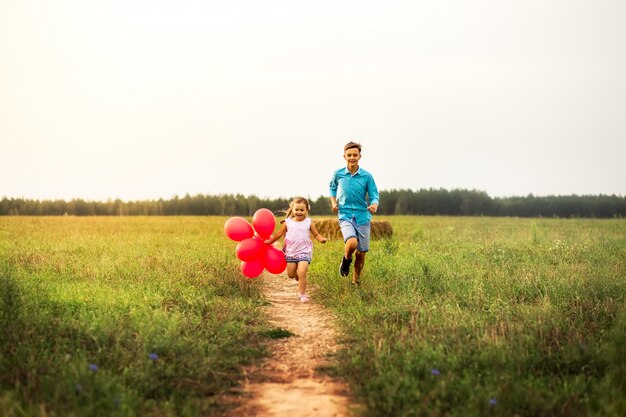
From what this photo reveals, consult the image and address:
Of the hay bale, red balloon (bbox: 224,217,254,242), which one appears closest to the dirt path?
red balloon (bbox: 224,217,254,242)

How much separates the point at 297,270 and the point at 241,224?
1261 mm

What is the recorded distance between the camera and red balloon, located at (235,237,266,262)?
10039 mm

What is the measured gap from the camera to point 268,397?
5.43 metres

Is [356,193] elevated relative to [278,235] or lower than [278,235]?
elevated

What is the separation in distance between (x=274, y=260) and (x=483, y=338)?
4580 mm

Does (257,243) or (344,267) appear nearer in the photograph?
(257,243)

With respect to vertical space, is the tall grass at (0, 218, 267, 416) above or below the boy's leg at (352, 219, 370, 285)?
below

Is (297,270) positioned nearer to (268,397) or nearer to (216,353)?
(216,353)

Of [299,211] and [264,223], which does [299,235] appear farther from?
[264,223]

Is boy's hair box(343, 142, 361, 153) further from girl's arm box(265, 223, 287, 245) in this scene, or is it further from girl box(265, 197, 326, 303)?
girl's arm box(265, 223, 287, 245)

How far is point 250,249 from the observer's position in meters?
10.0

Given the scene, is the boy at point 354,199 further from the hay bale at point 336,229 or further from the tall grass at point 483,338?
the hay bale at point 336,229

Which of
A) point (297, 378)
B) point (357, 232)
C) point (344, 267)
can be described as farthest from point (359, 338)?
point (344, 267)

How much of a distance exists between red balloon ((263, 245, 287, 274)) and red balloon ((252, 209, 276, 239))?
0.99 ft
